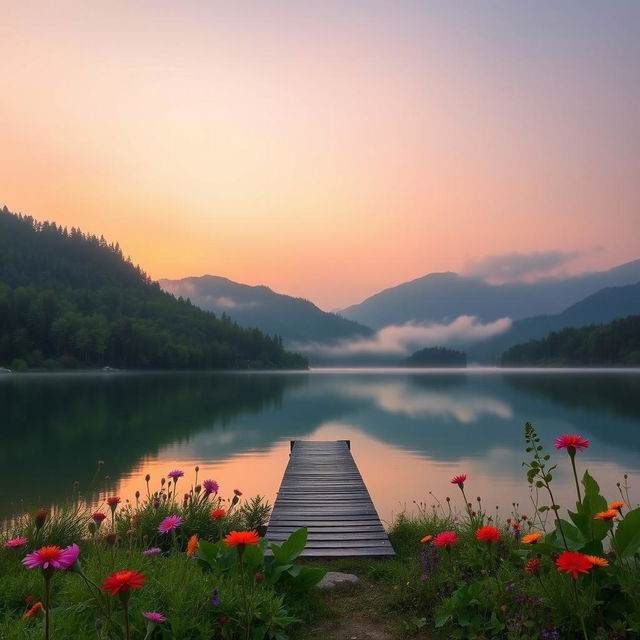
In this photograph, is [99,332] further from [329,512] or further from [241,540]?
[241,540]

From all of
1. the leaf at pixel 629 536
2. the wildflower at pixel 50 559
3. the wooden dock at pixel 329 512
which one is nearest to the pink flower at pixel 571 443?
the leaf at pixel 629 536

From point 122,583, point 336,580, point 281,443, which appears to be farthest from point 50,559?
point 281,443

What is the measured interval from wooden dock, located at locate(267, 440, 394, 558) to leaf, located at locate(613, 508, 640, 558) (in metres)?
4.75

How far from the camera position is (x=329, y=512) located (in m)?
12.0

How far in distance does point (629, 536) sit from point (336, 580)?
4102 millimetres

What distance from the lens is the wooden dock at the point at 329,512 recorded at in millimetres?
9891

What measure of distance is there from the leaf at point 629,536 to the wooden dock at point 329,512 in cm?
475

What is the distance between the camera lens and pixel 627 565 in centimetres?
515

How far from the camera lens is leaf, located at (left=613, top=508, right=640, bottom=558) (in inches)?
204

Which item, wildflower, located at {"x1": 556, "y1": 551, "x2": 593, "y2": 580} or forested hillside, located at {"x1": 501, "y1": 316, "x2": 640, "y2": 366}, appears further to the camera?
forested hillside, located at {"x1": 501, "y1": 316, "x2": 640, "y2": 366}

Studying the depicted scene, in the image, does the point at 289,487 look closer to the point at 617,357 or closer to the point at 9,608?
the point at 9,608

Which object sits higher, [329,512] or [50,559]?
[50,559]

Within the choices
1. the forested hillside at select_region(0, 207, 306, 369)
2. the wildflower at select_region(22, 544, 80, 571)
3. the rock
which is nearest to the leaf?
the rock

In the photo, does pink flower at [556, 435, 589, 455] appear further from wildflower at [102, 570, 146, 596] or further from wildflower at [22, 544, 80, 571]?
wildflower at [22, 544, 80, 571]
